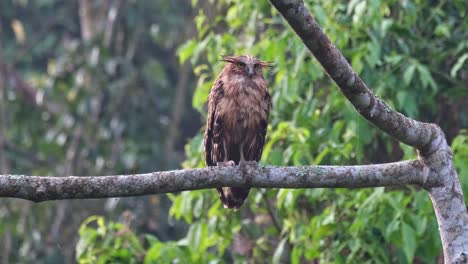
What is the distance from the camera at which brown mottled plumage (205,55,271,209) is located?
5.71 meters

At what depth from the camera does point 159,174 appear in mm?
4277

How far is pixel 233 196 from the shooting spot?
5.80 meters

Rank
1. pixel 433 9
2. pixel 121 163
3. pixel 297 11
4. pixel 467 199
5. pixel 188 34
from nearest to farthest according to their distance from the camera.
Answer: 1. pixel 297 11
2. pixel 467 199
3. pixel 433 9
4. pixel 121 163
5. pixel 188 34

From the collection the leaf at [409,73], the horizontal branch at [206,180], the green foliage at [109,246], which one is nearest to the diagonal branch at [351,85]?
the horizontal branch at [206,180]

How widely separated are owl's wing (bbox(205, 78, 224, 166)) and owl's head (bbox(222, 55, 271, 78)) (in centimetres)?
13

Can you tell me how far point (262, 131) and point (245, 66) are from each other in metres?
0.42

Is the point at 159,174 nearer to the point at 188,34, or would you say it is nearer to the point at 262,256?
the point at 262,256

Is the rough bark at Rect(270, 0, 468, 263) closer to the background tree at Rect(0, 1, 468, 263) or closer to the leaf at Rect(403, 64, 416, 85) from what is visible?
the background tree at Rect(0, 1, 468, 263)

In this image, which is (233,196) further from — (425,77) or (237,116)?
(425,77)

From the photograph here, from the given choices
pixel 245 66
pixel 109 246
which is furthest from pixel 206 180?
pixel 109 246

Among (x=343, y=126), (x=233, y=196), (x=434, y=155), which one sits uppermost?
(x=343, y=126)

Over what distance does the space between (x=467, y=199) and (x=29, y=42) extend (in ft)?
33.6

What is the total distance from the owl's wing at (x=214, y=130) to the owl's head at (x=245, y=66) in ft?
0.42

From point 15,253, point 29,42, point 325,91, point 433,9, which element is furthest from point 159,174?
point 29,42
